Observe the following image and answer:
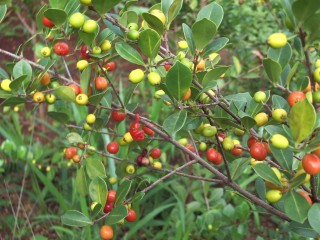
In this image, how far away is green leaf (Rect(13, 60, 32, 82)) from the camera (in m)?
1.20

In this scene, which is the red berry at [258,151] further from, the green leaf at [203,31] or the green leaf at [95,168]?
the green leaf at [95,168]

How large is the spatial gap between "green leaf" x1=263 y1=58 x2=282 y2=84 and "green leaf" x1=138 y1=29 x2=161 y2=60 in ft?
0.69

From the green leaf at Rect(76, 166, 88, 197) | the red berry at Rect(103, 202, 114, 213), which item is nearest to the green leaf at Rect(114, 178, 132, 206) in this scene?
the red berry at Rect(103, 202, 114, 213)

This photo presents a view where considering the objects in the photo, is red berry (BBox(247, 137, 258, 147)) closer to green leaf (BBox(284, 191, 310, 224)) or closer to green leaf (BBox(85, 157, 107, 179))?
green leaf (BBox(284, 191, 310, 224))

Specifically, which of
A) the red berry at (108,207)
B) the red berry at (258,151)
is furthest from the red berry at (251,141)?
the red berry at (108,207)

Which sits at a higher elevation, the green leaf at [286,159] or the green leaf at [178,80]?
the green leaf at [178,80]

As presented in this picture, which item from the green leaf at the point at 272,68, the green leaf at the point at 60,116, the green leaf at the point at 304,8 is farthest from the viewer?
the green leaf at the point at 60,116

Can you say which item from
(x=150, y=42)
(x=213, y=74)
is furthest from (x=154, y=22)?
(x=213, y=74)

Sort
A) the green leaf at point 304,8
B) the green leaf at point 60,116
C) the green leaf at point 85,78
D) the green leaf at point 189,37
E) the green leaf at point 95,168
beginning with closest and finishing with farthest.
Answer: the green leaf at point 304,8, the green leaf at point 189,37, the green leaf at point 85,78, the green leaf at point 95,168, the green leaf at point 60,116

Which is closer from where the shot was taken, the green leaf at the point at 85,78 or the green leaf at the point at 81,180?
the green leaf at the point at 85,78

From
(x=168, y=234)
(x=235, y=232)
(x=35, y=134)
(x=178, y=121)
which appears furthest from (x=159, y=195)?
(x=178, y=121)

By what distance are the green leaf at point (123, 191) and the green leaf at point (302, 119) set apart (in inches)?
17.0

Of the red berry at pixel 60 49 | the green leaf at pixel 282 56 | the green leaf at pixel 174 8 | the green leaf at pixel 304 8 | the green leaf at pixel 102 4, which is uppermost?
the green leaf at pixel 304 8

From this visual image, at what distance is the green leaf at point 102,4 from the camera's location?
0.96m
